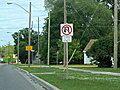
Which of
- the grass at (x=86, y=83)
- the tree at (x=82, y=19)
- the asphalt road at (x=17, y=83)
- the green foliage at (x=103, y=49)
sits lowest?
the asphalt road at (x=17, y=83)

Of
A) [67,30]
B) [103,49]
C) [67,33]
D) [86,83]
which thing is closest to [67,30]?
[67,30]

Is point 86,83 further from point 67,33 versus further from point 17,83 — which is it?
point 17,83

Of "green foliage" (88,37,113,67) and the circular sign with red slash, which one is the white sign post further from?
"green foliage" (88,37,113,67)

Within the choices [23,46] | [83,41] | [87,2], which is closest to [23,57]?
[23,46]

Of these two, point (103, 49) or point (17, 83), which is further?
point (103, 49)

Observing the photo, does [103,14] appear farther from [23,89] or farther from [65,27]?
[23,89]

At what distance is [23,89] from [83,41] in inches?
2413

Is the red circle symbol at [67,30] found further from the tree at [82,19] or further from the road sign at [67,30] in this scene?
the tree at [82,19]

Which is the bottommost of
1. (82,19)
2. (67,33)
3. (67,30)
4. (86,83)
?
(86,83)

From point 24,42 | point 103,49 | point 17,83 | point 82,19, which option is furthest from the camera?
point 24,42

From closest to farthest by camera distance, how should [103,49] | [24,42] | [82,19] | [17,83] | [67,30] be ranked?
[17,83]
[67,30]
[103,49]
[82,19]
[24,42]

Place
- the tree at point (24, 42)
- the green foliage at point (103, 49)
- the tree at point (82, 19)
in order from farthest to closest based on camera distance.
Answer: the tree at point (24, 42) < the tree at point (82, 19) < the green foliage at point (103, 49)

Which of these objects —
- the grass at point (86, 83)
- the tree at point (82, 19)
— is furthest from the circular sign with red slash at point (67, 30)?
the tree at point (82, 19)

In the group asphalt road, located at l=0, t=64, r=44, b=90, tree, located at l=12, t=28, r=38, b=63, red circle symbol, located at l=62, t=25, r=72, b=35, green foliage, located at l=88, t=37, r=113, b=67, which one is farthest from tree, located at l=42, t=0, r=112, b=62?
red circle symbol, located at l=62, t=25, r=72, b=35
